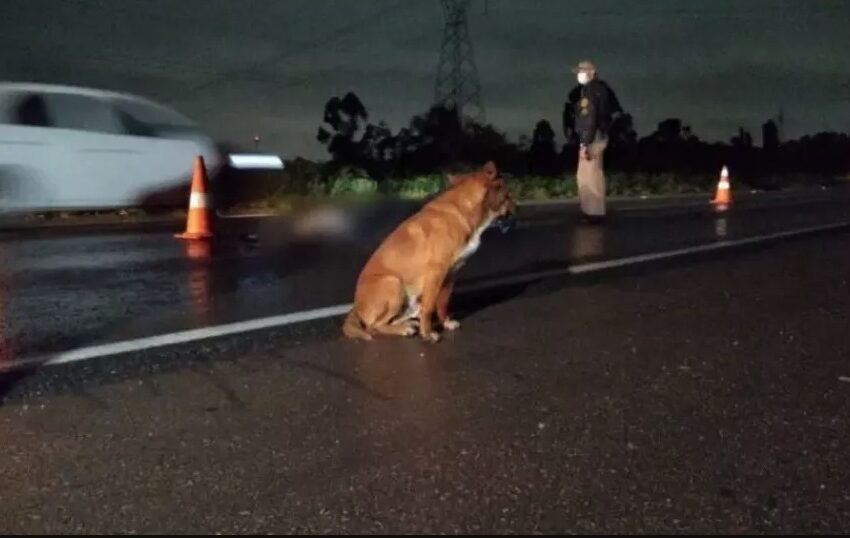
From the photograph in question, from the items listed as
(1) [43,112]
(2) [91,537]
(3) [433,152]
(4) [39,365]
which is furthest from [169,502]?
(3) [433,152]

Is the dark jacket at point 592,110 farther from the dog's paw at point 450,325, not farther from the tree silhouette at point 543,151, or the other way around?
the tree silhouette at point 543,151

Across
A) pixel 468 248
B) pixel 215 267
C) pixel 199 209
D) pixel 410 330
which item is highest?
pixel 199 209

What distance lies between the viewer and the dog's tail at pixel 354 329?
642 centimetres

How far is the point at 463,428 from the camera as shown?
15.1 feet

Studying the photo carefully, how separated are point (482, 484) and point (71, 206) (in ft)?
39.9

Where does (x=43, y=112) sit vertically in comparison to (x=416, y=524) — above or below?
above

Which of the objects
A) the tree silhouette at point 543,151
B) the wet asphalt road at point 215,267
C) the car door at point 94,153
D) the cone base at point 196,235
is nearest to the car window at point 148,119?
the car door at point 94,153

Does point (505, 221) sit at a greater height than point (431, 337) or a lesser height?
greater

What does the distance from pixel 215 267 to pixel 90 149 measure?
595cm

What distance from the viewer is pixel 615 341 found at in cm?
652

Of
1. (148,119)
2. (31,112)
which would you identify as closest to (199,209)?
(31,112)

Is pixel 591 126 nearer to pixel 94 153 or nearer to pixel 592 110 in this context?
pixel 592 110

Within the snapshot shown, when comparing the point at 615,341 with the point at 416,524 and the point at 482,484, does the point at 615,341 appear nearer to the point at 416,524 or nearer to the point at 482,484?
the point at 482,484

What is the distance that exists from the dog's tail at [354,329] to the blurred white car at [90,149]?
8.86 metres
